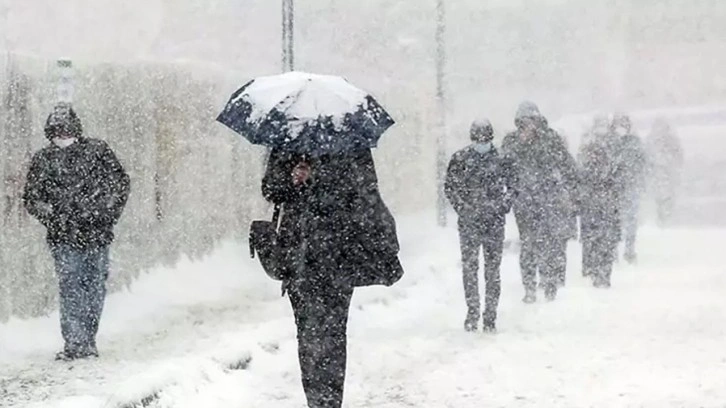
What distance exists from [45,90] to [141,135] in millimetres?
2070

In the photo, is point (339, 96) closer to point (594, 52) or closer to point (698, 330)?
point (698, 330)

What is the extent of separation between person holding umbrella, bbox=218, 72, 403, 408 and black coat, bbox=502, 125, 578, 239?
221 inches

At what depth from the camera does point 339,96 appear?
6.57m

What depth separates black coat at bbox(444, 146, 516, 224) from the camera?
10039mm

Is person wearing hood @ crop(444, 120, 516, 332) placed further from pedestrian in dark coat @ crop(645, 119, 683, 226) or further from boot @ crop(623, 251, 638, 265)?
pedestrian in dark coat @ crop(645, 119, 683, 226)

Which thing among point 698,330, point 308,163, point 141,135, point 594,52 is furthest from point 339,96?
point 594,52

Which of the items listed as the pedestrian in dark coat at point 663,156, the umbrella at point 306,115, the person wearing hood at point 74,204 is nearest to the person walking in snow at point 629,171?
the pedestrian in dark coat at point 663,156

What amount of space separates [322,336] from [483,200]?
4.10m

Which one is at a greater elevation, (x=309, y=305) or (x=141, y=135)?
(x=141, y=135)

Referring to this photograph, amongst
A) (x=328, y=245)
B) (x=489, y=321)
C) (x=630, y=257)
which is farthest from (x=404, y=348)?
(x=630, y=257)

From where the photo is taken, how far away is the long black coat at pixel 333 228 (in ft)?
20.5

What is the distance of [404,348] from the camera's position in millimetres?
9336

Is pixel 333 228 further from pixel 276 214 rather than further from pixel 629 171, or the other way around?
pixel 629 171

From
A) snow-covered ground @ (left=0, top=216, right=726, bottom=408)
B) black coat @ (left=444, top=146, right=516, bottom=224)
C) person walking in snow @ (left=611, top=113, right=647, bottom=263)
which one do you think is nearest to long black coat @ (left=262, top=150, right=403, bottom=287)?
snow-covered ground @ (left=0, top=216, right=726, bottom=408)
